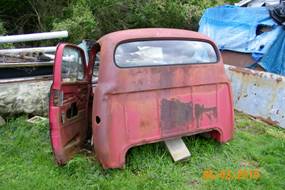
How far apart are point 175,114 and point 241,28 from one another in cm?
439

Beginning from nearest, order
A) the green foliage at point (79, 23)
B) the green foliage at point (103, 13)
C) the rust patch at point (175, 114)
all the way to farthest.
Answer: the rust patch at point (175, 114), the green foliage at point (79, 23), the green foliage at point (103, 13)

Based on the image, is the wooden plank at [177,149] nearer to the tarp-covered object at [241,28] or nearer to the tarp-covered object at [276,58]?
the tarp-covered object at [276,58]

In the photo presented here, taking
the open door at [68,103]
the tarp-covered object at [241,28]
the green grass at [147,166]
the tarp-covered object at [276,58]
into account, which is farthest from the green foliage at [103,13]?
the green grass at [147,166]

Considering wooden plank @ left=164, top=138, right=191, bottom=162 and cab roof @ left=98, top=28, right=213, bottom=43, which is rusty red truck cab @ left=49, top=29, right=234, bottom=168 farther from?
wooden plank @ left=164, top=138, right=191, bottom=162

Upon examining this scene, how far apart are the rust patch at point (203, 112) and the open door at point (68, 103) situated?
51.1 inches

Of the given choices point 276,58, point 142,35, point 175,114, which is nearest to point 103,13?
Answer: point 276,58

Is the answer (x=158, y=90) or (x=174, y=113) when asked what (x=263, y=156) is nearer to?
(x=174, y=113)

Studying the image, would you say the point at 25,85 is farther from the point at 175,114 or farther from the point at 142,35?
the point at 175,114

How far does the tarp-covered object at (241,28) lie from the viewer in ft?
22.2

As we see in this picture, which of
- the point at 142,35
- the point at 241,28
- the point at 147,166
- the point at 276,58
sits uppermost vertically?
the point at 142,35

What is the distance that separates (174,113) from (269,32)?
400 centimetres

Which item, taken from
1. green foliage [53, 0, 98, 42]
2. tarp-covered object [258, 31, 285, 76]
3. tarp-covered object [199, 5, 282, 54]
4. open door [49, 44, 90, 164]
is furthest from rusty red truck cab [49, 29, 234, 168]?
green foliage [53, 0, 98, 42]

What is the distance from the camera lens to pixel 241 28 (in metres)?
7.35

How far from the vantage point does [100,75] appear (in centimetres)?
351
